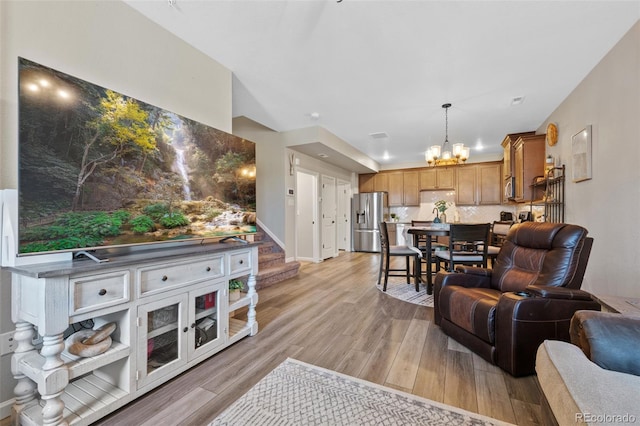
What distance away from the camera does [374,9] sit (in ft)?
6.48

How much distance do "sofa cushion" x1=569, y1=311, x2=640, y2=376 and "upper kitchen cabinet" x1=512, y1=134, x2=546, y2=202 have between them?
4.16m

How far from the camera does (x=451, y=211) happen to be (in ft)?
23.4

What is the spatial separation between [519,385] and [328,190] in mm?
5227

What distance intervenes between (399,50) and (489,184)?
5.56 m

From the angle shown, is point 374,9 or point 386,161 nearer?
point 374,9

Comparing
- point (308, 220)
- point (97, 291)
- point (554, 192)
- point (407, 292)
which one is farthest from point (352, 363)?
point (308, 220)

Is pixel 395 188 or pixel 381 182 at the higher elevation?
pixel 381 182

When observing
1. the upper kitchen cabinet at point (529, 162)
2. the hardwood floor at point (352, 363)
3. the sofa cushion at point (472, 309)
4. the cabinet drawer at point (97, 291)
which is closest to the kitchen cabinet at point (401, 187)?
the upper kitchen cabinet at point (529, 162)

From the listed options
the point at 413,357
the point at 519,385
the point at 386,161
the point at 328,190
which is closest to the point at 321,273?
the point at 328,190

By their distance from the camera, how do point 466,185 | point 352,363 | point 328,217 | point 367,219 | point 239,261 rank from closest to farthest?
point 352,363, point 239,261, point 328,217, point 466,185, point 367,219

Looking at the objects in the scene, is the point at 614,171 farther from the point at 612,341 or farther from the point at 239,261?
the point at 239,261

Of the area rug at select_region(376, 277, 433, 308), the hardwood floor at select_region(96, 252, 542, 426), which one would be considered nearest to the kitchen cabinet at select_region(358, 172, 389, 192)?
the area rug at select_region(376, 277, 433, 308)

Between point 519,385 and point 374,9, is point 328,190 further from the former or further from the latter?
point 519,385

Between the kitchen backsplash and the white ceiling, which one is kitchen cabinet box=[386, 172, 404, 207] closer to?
the kitchen backsplash
